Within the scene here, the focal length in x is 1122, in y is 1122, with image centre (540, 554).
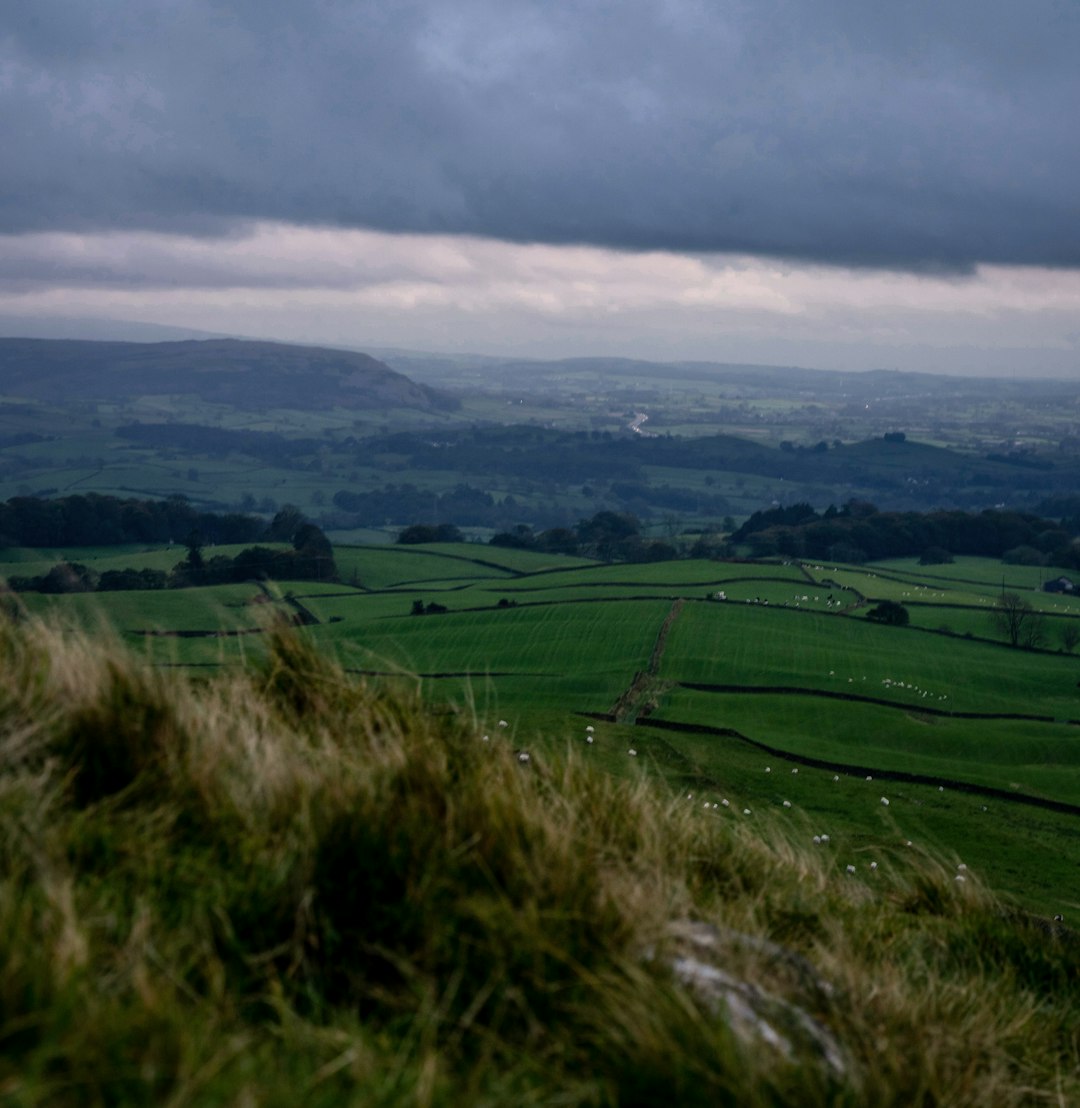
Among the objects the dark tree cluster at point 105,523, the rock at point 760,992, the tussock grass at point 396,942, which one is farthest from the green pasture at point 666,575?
the rock at point 760,992

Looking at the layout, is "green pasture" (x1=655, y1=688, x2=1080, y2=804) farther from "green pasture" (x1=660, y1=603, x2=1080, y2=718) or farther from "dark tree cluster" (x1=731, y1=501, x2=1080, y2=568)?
"dark tree cluster" (x1=731, y1=501, x2=1080, y2=568)

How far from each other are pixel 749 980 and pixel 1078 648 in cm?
7431

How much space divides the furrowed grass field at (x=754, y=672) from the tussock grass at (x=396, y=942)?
206cm

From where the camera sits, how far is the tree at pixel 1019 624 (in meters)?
68.4

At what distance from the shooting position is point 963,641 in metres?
65.9

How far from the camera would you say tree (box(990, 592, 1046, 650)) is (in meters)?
68.4

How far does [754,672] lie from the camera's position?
5459 centimetres

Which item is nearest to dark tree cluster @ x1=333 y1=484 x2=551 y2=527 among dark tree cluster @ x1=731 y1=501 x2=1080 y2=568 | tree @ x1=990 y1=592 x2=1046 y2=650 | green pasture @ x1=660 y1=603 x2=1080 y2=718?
dark tree cluster @ x1=731 y1=501 x2=1080 y2=568

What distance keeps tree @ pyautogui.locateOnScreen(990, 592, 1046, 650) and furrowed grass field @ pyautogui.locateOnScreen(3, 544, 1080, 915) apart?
4.43 feet

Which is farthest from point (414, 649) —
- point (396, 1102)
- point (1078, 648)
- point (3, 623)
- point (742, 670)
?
point (396, 1102)

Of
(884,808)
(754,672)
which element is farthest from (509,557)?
(884,808)

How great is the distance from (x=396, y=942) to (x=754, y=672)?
51996 millimetres

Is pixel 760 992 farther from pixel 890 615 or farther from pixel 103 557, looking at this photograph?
pixel 103 557

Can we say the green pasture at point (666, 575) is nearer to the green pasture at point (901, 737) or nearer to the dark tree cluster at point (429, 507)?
the green pasture at point (901, 737)
